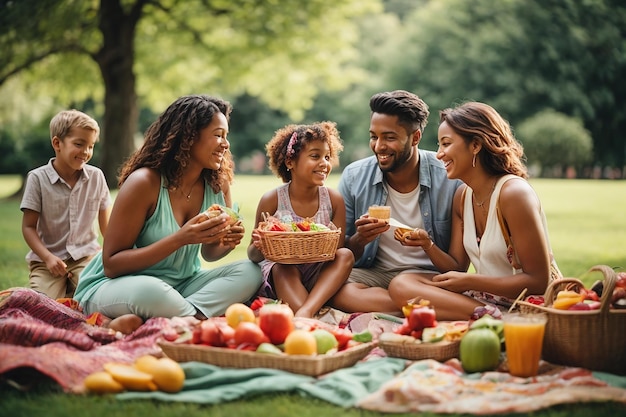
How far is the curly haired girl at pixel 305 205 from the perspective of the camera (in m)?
5.74

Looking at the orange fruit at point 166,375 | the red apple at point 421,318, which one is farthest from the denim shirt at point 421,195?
the orange fruit at point 166,375

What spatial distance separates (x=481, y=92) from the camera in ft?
145

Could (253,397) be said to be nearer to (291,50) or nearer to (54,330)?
(54,330)

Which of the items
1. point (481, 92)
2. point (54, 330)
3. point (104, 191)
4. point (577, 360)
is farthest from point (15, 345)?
point (481, 92)

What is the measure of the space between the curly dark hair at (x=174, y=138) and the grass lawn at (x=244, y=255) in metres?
1.98

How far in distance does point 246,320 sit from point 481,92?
41923mm

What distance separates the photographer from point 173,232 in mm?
5406

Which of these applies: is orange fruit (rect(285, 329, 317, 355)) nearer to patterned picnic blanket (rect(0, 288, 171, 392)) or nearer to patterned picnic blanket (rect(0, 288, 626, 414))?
patterned picnic blanket (rect(0, 288, 626, 414))

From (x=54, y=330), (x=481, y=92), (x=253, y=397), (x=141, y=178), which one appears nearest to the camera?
(x=253, y=397)

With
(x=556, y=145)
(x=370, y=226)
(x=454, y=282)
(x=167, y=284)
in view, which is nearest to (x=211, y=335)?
(x=167, y=284)

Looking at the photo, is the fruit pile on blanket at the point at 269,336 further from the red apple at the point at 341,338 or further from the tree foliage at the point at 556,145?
the tree foliage at the point at 556,145

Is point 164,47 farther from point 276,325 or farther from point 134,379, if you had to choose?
point 134,379

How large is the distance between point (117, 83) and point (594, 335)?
662 inches

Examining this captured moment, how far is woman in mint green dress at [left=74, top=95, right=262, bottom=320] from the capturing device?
5105 millimetres
